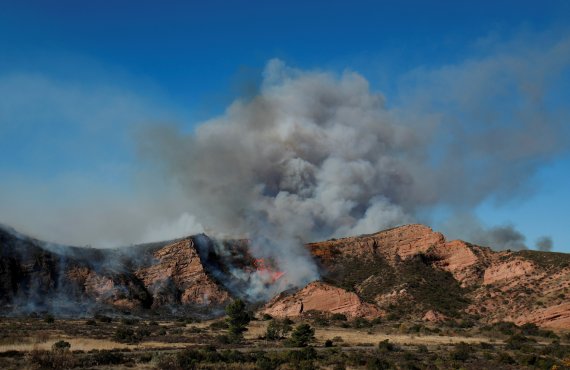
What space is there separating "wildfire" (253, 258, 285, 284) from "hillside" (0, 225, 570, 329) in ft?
5.16

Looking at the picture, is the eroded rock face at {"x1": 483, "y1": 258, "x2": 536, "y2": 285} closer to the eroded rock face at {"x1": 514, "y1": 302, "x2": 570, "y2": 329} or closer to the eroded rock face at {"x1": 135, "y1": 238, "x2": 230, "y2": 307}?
the eroded rock face at {"x1": 514, "y1": 302, "x2": 570, "y2": 329}

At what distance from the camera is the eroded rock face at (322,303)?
84.1 metres

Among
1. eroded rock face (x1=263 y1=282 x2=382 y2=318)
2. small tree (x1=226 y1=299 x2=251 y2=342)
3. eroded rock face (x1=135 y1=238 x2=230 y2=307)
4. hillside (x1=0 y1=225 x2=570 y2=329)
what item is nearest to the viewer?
small tree (x1=226 y1=299 x2=251 y2=342)

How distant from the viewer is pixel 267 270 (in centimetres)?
11044

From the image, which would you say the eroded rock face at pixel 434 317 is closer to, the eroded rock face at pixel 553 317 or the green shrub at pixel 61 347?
the eroded rock face at pixel 553 317

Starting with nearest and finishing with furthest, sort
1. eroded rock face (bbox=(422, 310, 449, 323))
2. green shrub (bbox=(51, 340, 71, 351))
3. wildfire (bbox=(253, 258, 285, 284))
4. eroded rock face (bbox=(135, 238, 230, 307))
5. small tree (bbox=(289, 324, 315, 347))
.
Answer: green shrub (bbox=(51, 340, 71, 351))
small tree (bbox=(289, 324, 315, 347))
eroded rock face (bbox=(422, 310, 449, 323))
eroded rock face (bbox=(135, 238, 230, 307))
wildfire (bbox=(253, 258, 285, 284))

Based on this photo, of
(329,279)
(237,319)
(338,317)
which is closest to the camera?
(237,319)

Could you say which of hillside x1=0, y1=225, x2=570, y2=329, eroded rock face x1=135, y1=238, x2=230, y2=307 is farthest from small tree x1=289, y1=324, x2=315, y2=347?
eroded rock face x1=135, y1=238, x2=230, y2=307

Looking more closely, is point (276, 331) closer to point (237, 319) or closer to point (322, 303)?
point (237, 319)

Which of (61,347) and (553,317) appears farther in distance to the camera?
(553,317)

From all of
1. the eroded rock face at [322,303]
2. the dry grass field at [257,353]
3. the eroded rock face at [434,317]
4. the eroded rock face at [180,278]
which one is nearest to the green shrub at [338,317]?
the eroded rock face at [322,303]

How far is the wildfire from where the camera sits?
107 meters

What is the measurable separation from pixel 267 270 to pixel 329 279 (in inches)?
647

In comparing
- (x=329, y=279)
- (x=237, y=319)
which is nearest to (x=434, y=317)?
(x=329, y=279)
